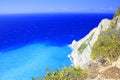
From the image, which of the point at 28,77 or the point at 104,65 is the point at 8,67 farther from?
the point at 104,65

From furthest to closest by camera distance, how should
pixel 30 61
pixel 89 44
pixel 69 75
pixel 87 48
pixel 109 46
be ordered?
pixel 30 61, pixel 89 44, pixel 87 48, pixel 109 46, pixel 69 75

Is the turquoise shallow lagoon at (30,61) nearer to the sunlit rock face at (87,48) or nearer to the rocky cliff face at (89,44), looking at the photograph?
the sunlit rock face at (87,48)

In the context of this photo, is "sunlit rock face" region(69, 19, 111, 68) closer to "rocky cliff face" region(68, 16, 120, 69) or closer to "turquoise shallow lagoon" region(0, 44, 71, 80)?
"rocky cliff face" region(68, 16, 120, 69)

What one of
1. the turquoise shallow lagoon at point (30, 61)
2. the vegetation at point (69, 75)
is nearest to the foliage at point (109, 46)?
the vegetation at point (69, 75)

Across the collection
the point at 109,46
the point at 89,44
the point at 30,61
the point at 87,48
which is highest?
the point at 30,61

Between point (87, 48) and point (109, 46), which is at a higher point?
point (87, 48)

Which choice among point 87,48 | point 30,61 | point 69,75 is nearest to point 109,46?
point 69,75

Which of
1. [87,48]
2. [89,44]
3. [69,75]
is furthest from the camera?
[89,44]

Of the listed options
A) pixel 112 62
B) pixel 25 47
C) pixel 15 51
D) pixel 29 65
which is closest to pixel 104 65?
pixel 112 62

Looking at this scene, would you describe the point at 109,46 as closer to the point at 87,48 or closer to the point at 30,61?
the point at 87,48
